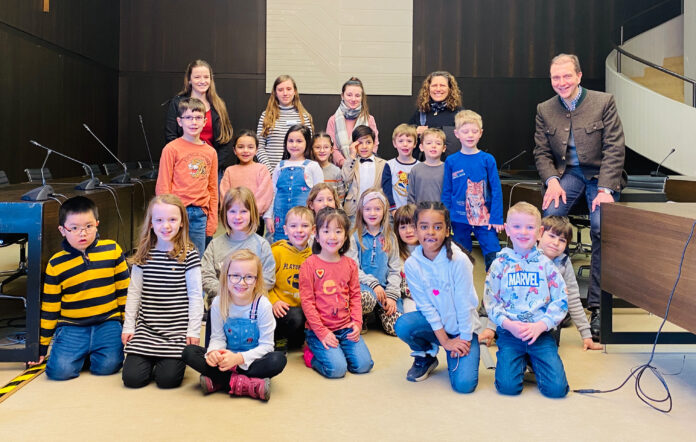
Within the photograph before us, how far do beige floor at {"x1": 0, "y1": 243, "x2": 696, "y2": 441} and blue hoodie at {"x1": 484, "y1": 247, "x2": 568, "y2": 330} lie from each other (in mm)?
333

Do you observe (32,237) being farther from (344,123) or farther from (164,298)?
(344,123)

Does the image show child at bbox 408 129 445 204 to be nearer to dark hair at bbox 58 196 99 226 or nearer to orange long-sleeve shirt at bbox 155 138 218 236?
orange long-sleeve shirt at bbox 155 138 218 236

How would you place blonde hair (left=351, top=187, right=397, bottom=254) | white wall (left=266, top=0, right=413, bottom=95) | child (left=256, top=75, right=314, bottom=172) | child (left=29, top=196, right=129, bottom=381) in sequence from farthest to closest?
white wall (left=266, top=0, right=413, bottom=95) → child (left=256, top=75, right=314, bottom=172) → blonde hair (left=351, top=187, right=397, bottom=254) → child (left=29, top=196, right=129, bottom=381)

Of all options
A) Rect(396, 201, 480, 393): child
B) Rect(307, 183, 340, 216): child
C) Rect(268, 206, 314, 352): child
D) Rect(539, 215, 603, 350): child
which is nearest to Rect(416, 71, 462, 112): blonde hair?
Rect(307, 183, 340, 216): child

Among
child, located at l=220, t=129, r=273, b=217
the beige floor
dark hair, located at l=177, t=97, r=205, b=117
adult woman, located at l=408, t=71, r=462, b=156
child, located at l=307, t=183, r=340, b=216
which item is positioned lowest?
the beige floor

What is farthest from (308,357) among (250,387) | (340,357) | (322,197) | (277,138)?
(277,138)

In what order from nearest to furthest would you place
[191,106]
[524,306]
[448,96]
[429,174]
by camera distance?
[524,306] → [191,106] → [429,174] → [448,96]

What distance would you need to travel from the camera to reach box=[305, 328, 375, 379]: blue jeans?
120 inches

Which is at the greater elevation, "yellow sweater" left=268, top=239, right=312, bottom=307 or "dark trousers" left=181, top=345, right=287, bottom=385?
"yellow sweater" left=268, top=239, right=312, bottom=307

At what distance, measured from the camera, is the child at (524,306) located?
2.83m

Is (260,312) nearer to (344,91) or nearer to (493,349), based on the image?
(493,349)

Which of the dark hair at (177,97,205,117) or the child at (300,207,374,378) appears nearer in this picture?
the child at (300,207,374,378)

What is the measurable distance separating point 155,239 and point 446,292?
1387mm

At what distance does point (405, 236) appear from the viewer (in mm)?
4062
